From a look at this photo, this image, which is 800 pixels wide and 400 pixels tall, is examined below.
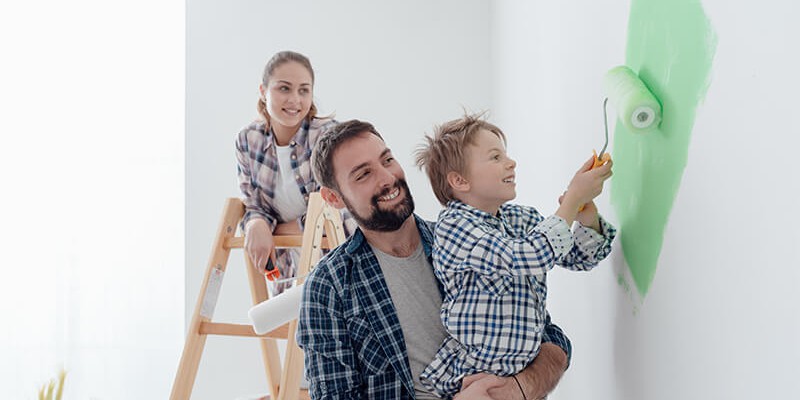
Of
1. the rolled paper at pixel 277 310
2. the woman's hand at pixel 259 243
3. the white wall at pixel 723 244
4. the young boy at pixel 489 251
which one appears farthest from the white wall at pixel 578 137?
the woman's hand at pixel 259 243

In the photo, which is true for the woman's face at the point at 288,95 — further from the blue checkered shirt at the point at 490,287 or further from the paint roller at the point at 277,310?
the blue checkered shirt at the point at 490,287

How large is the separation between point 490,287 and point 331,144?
0.41 metres

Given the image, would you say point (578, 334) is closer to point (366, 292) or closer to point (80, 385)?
point (366, 292)

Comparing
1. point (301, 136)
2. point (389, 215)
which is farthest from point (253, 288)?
point (389, 215)

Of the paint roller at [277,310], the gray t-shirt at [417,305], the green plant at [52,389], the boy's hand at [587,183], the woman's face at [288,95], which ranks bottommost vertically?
the green plant at [52,389]

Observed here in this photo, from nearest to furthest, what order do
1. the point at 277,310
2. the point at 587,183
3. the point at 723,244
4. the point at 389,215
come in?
the point at 723,244 → the point at 587,183 → the point at 389,215 → the point at 277,310

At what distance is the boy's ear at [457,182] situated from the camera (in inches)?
50.0

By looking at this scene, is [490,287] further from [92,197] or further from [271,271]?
[92,197]

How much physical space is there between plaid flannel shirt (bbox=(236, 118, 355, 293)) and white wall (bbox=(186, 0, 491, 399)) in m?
1.17

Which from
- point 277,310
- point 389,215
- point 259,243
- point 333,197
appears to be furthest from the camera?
point 259,243

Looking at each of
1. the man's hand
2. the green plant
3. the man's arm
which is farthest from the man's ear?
the green plant

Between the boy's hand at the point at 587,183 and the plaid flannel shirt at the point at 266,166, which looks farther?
the plaid flannel shirt at the point at 266,166

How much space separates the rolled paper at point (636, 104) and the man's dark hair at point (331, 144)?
20.7 inches

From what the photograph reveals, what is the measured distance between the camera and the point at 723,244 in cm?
76
